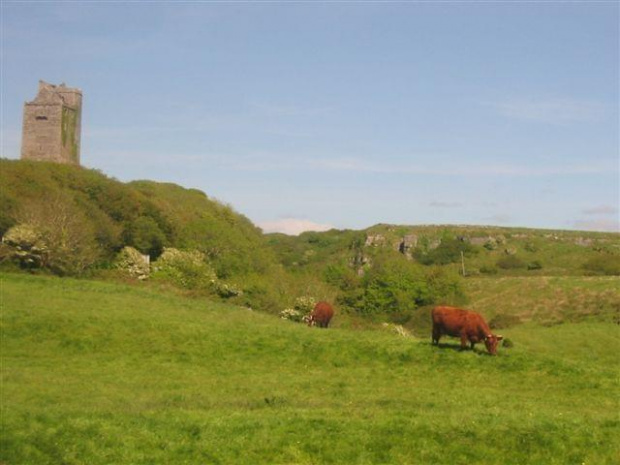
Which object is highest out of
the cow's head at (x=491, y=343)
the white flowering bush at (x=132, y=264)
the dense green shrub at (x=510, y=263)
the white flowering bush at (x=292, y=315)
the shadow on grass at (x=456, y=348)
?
the dense green shrub at (x=510, y=263)

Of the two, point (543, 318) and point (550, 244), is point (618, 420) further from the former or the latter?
point (550, 244)

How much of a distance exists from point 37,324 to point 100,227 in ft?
105

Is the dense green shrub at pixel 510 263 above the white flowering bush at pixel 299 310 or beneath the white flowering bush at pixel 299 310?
above

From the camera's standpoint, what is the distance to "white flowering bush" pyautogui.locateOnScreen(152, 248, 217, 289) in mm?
66481

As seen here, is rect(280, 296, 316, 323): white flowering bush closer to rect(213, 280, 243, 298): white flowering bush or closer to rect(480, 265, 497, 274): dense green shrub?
rect(213, 280, 243, 298): white flowering bush

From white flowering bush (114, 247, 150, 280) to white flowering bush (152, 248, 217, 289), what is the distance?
3.22ft

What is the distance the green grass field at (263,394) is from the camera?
18.8m

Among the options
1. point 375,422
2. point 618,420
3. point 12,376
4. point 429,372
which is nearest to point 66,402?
point 12,376

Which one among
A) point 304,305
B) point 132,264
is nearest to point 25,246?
point 132,264

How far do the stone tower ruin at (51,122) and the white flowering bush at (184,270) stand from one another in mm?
23277

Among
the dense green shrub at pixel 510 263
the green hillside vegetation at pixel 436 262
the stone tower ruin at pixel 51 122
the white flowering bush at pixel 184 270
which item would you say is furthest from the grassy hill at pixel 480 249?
the white flowering bush at pixel 184 270

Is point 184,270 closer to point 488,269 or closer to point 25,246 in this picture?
point 25,246

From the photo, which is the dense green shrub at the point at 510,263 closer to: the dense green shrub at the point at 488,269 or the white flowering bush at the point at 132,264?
the dense green shrub at the point at 488,269

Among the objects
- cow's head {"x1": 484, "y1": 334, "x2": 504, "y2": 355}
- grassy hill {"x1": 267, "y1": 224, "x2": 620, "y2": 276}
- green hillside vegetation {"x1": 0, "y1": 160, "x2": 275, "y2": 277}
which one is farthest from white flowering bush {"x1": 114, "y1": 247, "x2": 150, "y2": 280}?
grassy hill {"x1": 267, "y1": 224, "x2": 620, "y2": 276}
